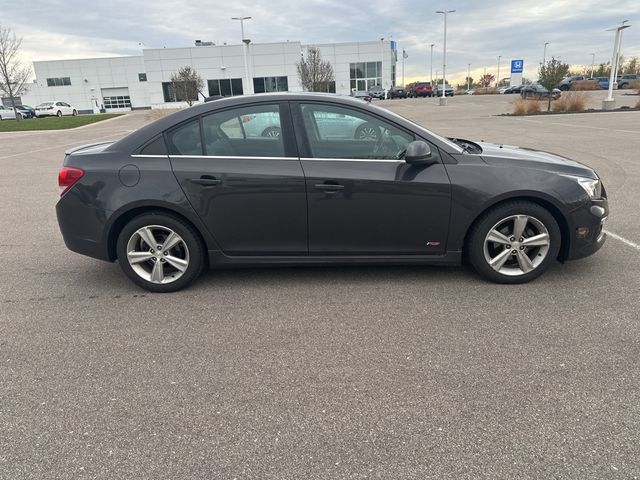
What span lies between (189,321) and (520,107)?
90.0ft

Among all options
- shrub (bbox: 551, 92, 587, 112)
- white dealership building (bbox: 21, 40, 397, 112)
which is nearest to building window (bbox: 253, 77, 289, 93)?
white dealership building (bbox: 21, 40, 397, 112)

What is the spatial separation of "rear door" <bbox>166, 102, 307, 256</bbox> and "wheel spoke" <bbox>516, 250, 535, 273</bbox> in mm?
1837

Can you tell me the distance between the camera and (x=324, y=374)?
294 cm

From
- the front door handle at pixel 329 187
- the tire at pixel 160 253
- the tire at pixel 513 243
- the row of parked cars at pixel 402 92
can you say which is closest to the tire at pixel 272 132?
the front door handle at pixel 329 187

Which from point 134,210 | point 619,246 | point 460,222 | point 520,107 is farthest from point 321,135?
point 520,107

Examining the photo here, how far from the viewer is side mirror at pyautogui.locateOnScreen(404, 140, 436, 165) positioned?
3791 millimetres

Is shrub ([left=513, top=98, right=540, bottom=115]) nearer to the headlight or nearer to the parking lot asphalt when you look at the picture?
the parking lot asphalt

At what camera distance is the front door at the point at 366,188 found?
12.8 ft

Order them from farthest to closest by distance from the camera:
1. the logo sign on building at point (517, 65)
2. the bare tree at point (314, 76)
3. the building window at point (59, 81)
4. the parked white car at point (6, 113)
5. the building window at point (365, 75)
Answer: the building window at point (59, 81) → the logo sign on building at point (517, 65) → the building window at point (365, 75) → the parked white car at point (6, 113) → the bare tree at point (314, 76)

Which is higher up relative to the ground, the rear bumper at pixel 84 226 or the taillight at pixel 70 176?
the taillight at pixel 70 176

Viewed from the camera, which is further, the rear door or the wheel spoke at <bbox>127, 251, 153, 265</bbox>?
the wheel spoke at <bbox>127, 251, 153, 265</bbox>

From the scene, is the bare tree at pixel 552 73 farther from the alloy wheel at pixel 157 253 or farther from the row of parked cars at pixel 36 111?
the row of parked cars at pixel 36 111

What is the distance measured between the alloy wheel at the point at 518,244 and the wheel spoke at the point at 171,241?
2.64m

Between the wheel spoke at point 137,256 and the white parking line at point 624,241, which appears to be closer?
the wheel spoke at point 137,256
